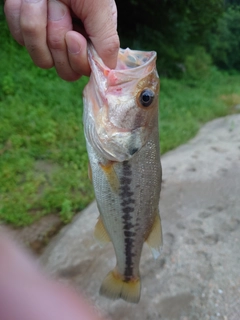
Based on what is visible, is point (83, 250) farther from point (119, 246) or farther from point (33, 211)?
point (119, 246)

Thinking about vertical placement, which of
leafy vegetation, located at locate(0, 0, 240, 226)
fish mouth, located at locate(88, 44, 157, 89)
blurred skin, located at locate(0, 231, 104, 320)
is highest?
blurred skin, located at locate(0, 231, 104, 320)

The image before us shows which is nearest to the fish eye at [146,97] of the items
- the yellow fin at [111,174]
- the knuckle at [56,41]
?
the yellow fin at [111,174]

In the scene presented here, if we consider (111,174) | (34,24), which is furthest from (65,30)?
(111,174)

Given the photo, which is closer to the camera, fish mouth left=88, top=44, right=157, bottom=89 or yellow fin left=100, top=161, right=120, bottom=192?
fish mouth left=88, top=44, right=157, bottom=89

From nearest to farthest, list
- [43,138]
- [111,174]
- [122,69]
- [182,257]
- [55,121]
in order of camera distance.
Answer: [122,69] < [111,174] < [182,257] < [43,138] < [55,121]

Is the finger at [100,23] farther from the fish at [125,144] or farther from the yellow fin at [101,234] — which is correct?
the yellow fin at [101,234]

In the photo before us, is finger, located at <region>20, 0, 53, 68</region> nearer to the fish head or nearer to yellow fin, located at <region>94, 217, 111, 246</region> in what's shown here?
the fish head

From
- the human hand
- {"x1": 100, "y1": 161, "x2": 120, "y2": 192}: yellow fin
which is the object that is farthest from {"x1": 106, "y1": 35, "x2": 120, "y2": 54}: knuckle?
{"x1": 100, "y1": 161, "x2": 120, "y2": 192}: yellow fin

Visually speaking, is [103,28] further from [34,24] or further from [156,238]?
[156,238]
